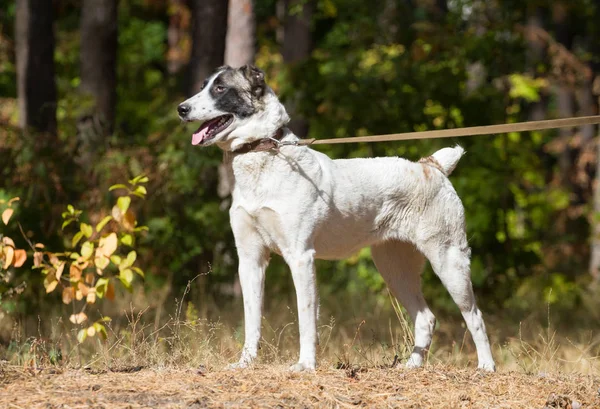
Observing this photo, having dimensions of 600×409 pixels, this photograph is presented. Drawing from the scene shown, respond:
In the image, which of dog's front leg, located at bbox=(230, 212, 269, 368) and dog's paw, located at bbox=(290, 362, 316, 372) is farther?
dog's front leg, located at bbox=(230, 212, 269, 368)

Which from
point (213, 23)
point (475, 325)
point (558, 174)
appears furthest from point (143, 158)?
point (558, 174)

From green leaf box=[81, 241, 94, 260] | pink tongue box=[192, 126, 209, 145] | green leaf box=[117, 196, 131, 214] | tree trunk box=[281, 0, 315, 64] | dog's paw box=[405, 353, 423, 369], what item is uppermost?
tree trunk box=[281, 0, 315, 64]

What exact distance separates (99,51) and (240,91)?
4802mm

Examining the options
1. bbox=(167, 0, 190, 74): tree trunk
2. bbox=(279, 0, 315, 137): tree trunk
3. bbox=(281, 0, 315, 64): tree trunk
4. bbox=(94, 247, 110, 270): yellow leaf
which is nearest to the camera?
bbox=(94, 247, 110, 270): yellow leaf

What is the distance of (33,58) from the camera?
9719 mm

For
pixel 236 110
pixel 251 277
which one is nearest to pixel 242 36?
pixel 236 110

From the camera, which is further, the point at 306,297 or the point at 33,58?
the point at 33,58

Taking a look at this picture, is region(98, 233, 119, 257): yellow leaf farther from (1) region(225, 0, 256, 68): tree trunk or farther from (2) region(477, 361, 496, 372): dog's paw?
(1) region(225, 0, 256, 68): tree trunk

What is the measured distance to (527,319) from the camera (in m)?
9.55

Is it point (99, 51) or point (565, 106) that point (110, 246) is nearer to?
point (99, 51)

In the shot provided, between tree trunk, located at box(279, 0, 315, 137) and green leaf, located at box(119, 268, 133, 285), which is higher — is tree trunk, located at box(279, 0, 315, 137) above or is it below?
above

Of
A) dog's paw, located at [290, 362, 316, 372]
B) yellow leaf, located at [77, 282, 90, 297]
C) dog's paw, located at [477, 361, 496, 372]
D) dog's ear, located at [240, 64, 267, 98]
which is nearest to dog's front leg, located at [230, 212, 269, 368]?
dog's paw, located at [290, 362, 316, 372]

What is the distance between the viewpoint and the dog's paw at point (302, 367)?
506cm

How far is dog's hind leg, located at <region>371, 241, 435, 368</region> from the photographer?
20.2 feet
